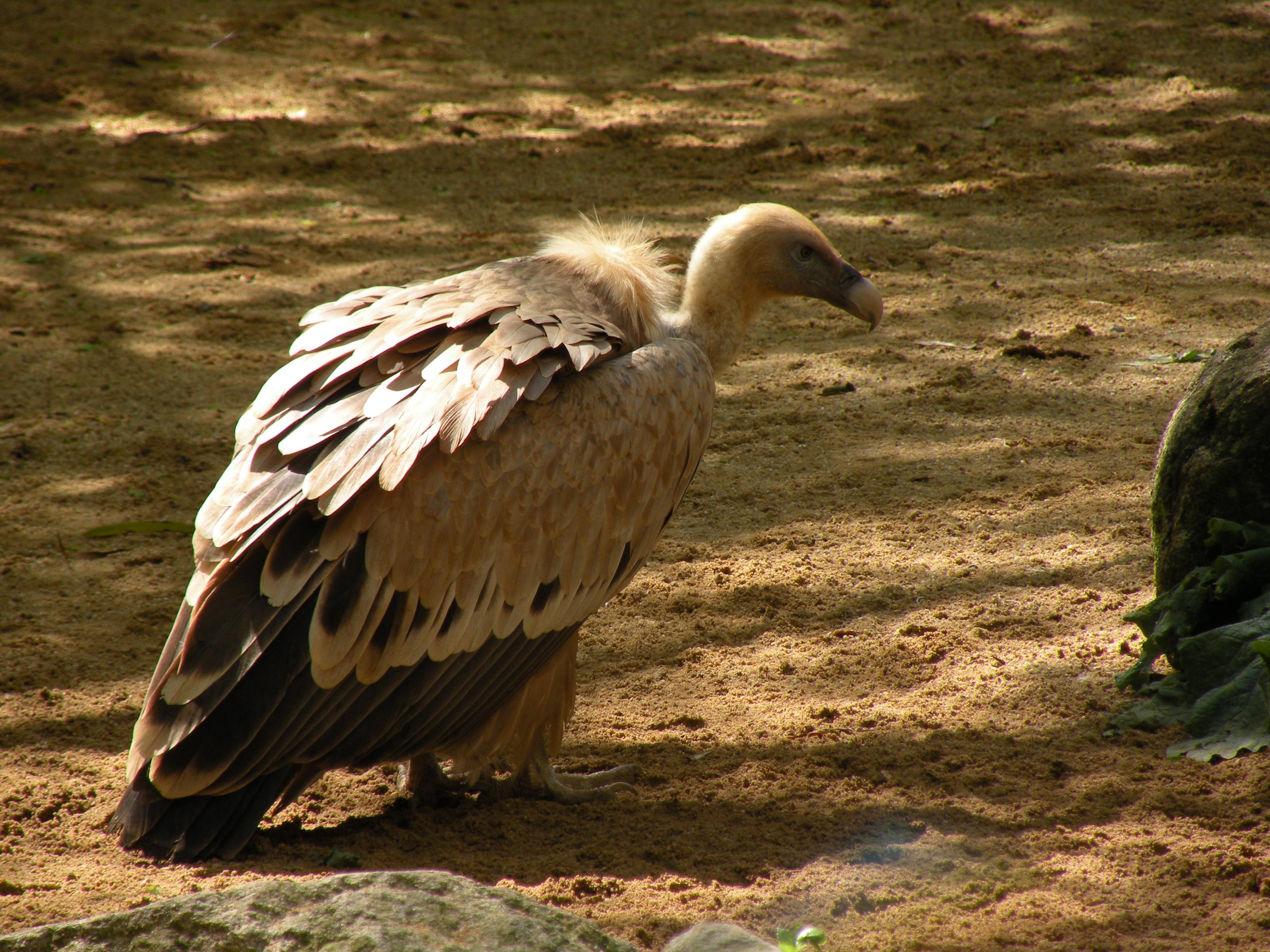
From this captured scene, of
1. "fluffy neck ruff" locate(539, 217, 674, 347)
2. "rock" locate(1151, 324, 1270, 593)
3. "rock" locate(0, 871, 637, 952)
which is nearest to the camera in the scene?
"rock" locate(0, 871, 637, 952)

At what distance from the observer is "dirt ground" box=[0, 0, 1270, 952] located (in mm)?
2922

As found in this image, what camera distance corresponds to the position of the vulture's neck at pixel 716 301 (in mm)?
3961

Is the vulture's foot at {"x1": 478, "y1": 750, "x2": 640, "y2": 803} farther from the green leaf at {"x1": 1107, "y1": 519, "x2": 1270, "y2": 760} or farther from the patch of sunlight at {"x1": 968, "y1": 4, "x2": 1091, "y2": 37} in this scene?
the patch of sunlight at {"x1": 968, "y1": 4, "x2": 1091, "y2": 37}

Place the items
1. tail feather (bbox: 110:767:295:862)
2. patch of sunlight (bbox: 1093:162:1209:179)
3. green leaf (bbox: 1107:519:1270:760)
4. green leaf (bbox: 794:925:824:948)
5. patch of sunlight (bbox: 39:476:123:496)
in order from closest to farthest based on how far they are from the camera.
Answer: green leaf (bbox: 794:925:824:948)
tail feather (bbox: 110:767:295:862)
green leaf (bbox: 1107:519:1270:760)
patch of sunlight (bbox: 39:476:123:496)
patch of sunlight (bbox: 1093:162:1209:179)

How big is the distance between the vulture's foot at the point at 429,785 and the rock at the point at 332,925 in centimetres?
124

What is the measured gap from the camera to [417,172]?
8.44m

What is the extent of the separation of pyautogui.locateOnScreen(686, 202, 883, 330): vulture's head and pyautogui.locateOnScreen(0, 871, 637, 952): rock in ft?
7.87

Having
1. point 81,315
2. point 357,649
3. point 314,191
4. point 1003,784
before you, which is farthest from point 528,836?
point 314,191

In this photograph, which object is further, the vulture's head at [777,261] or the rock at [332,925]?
the vulture's head at [777,261]

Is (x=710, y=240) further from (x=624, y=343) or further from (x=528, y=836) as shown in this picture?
(x=528, y=836)

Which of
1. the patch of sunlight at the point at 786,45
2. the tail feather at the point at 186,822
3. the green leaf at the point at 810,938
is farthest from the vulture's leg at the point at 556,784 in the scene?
the patch of sunlight at the point at 786,45

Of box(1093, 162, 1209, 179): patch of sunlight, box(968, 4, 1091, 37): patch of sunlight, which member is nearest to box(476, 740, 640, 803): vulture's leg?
box(1093, 162, 1209, 179): patch of sunlight

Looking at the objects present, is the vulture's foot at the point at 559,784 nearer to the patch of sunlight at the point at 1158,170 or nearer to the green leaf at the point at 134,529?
the green leaf at the point at 134,529

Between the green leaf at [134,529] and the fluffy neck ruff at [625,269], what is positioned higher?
the fluffy neck ruff at [625,269]
